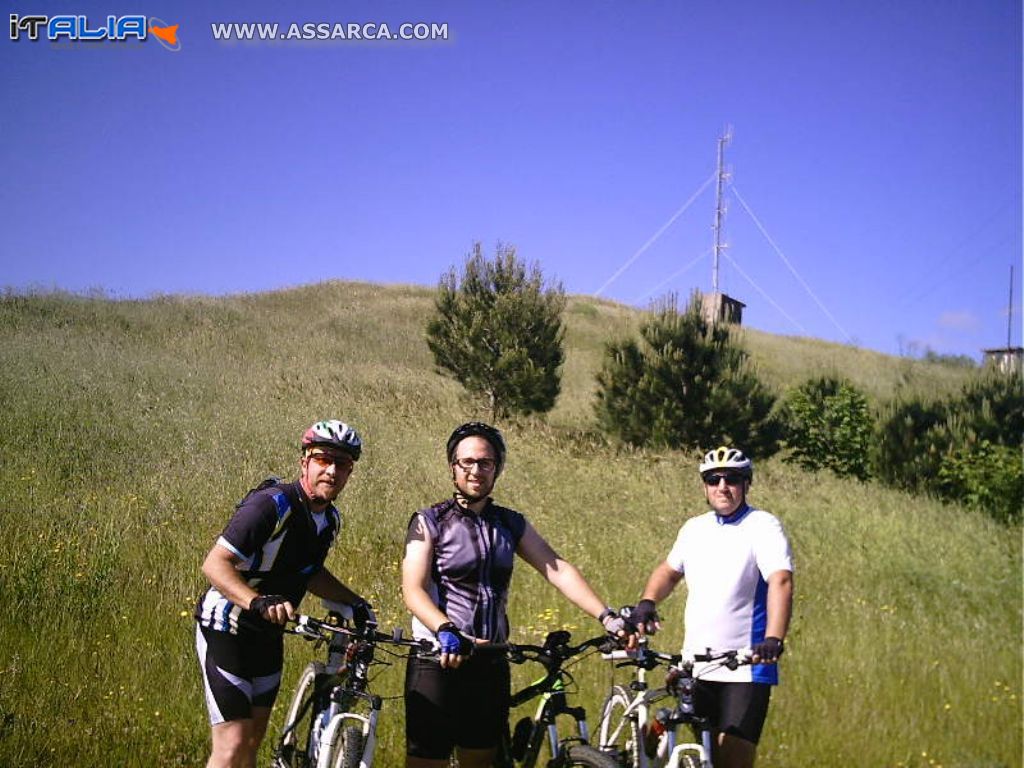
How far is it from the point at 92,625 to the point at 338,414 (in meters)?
10.5

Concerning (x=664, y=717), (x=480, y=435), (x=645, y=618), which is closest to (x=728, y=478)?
(x=645, y=618)

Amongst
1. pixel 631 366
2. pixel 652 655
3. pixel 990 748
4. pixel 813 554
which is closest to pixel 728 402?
pixel 631 366

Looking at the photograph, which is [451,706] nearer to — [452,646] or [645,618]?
[452,646]

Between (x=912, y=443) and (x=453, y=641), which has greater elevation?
(x=912, y=443)

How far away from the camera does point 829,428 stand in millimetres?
19812

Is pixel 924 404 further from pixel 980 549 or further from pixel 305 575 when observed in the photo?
pixel 305 575

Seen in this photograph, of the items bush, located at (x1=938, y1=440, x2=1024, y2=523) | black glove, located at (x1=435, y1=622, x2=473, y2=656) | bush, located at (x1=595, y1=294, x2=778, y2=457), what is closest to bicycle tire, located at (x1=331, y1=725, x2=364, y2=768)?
black glove, located at (x1=435, y1=622, x2=473, y2=656)

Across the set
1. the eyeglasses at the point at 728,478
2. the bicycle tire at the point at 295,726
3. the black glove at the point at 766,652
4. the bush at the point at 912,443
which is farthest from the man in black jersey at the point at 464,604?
the bush at the point at 912,443

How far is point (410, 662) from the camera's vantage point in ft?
11.2

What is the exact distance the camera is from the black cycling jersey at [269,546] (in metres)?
3.39

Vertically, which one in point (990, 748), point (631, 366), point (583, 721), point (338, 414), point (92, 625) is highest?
point (631, 366)

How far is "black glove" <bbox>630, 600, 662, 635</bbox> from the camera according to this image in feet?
11.3

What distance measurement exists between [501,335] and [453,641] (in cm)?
2048

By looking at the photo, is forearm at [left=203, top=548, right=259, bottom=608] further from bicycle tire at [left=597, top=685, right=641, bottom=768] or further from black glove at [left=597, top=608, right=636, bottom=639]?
bicycle tire at [left=597, top=685, right=641, bottom=768]
